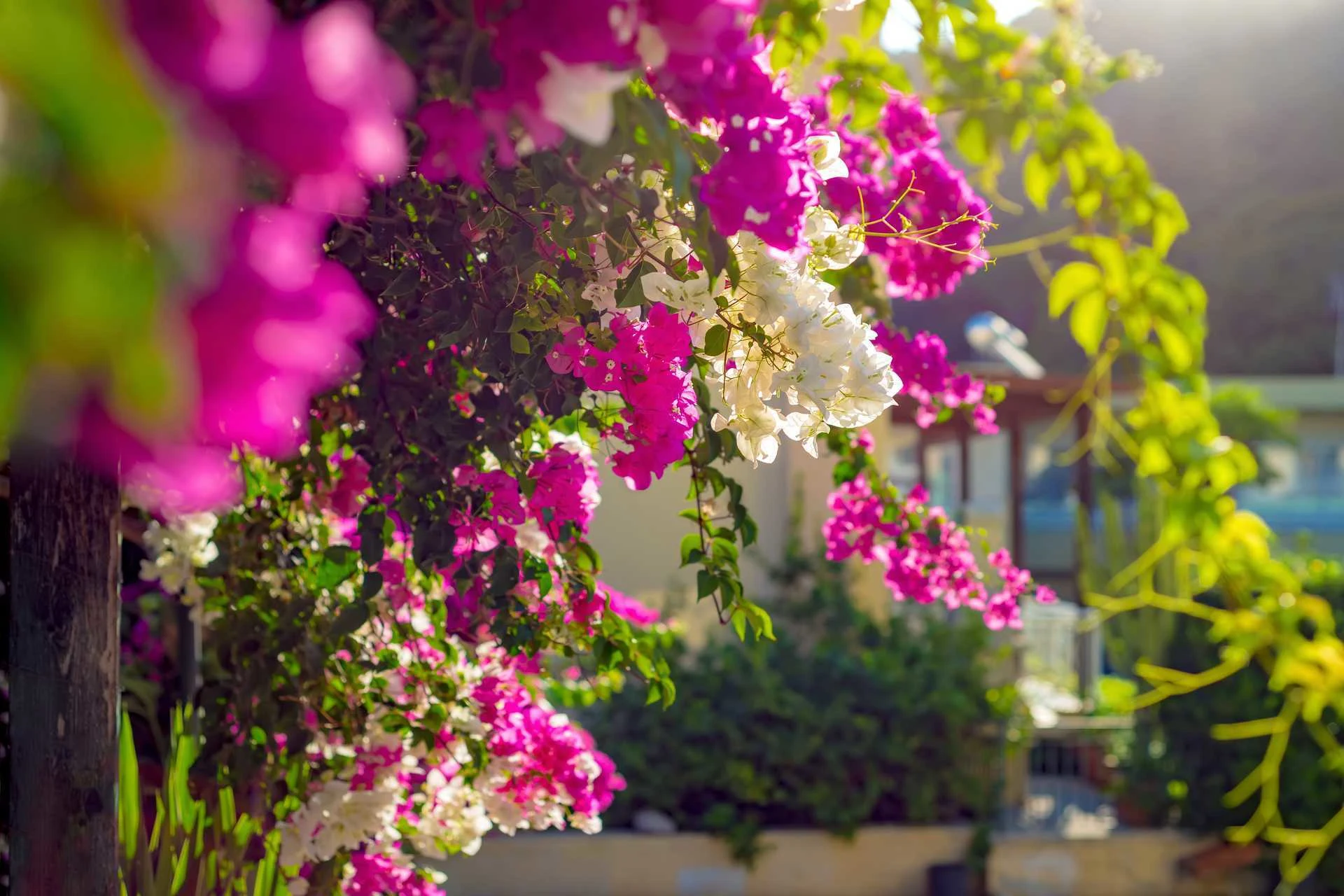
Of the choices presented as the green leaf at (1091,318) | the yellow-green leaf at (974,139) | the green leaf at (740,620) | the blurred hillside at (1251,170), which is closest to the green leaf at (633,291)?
the green leaf at (740,620)

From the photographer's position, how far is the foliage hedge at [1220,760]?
5500 millimetres

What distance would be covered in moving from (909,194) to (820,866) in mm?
3941

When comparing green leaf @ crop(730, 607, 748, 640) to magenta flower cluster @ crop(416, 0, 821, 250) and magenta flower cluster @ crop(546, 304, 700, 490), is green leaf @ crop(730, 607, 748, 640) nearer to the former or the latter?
magenta flower cluster @ crop(546, 304, 700, 490)

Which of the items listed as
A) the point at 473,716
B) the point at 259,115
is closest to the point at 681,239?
the point at 259,115

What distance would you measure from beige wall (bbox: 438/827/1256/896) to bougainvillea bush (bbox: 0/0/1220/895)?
8.58 ft

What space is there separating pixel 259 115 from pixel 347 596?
1728mm

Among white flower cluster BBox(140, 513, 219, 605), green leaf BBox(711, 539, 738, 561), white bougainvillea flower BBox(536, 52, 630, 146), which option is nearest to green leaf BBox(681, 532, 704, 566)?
green leaf BBox(711, 539, 738, 561)

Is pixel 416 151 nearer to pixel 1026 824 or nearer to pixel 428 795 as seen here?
pixel 428 795

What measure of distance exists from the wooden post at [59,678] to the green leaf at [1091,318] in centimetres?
187

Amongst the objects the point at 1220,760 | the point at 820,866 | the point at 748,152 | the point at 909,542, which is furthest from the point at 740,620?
the point at 1220,760

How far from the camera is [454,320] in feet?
4.41

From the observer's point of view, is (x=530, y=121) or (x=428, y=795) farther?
(x=428, y=795)

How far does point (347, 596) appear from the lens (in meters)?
2.08

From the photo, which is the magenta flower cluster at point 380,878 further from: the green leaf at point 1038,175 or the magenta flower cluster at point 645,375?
the green leaf at point 1038,175
